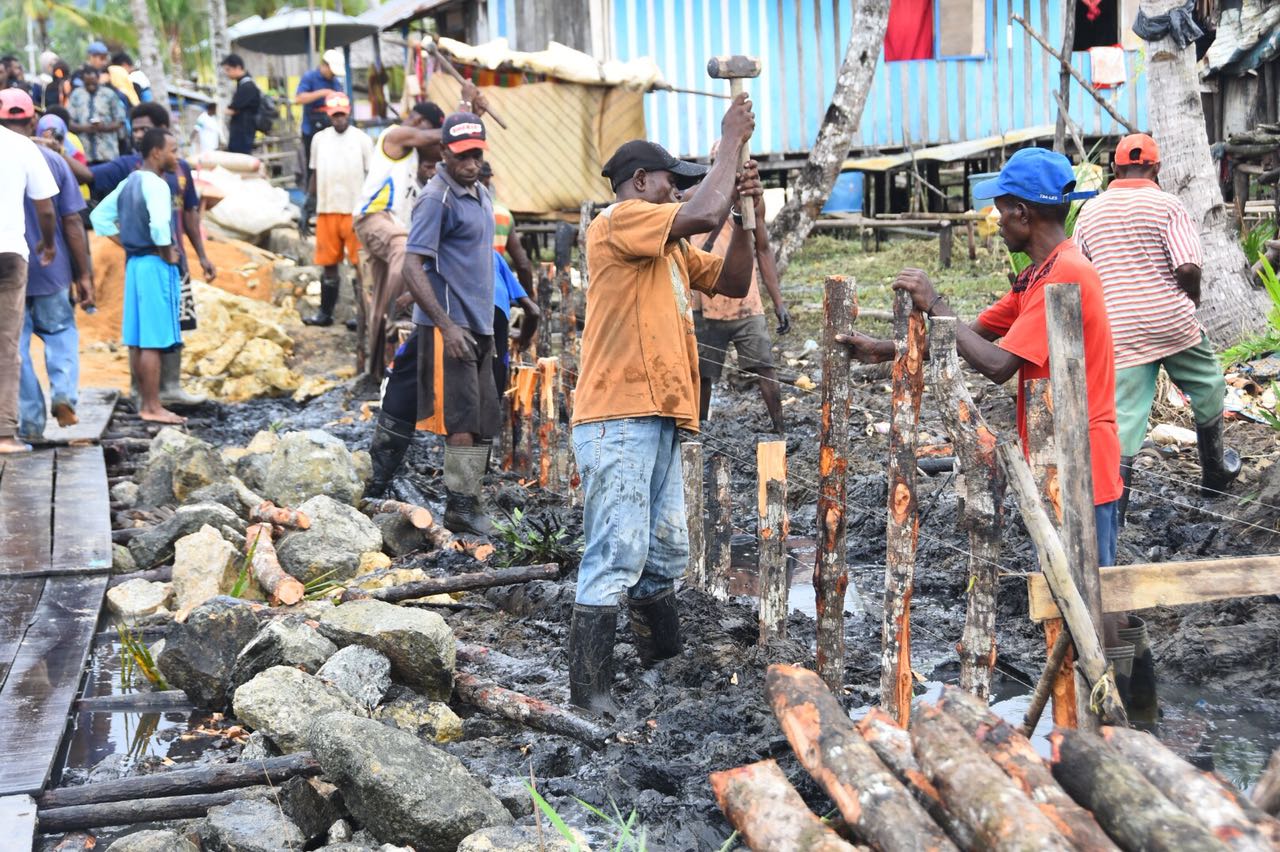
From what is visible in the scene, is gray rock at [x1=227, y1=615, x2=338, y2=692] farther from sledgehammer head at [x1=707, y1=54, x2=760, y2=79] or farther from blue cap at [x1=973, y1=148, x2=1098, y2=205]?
blue cap at [x1=973, y1=148, x2=1098, y2=205]

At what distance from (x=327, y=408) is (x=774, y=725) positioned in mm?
8110

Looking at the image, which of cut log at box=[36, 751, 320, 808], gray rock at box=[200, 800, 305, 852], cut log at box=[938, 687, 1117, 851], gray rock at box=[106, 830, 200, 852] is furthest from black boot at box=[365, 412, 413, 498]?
cut log at box=[938, 687, 1117, 851]

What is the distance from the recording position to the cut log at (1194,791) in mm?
2400

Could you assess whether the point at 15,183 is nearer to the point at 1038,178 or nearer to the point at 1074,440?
the point at 1038,178

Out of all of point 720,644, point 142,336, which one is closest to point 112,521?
point 142,336

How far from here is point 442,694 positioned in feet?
16.6

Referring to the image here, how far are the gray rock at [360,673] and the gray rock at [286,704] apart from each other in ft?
0.36

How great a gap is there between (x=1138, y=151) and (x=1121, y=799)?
4.55 m

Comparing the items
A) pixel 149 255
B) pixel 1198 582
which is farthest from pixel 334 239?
pixel 1198 582

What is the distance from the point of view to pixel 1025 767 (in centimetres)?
269

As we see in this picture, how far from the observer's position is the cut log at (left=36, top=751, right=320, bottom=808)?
13.4ft

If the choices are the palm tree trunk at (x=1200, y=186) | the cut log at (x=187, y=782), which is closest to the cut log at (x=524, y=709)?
the cut log at (x=187, y=782)

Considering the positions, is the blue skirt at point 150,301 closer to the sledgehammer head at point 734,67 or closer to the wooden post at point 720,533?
the wooden post at point 720,533

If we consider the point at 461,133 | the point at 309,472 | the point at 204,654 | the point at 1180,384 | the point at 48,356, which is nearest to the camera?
the point at 204,654
